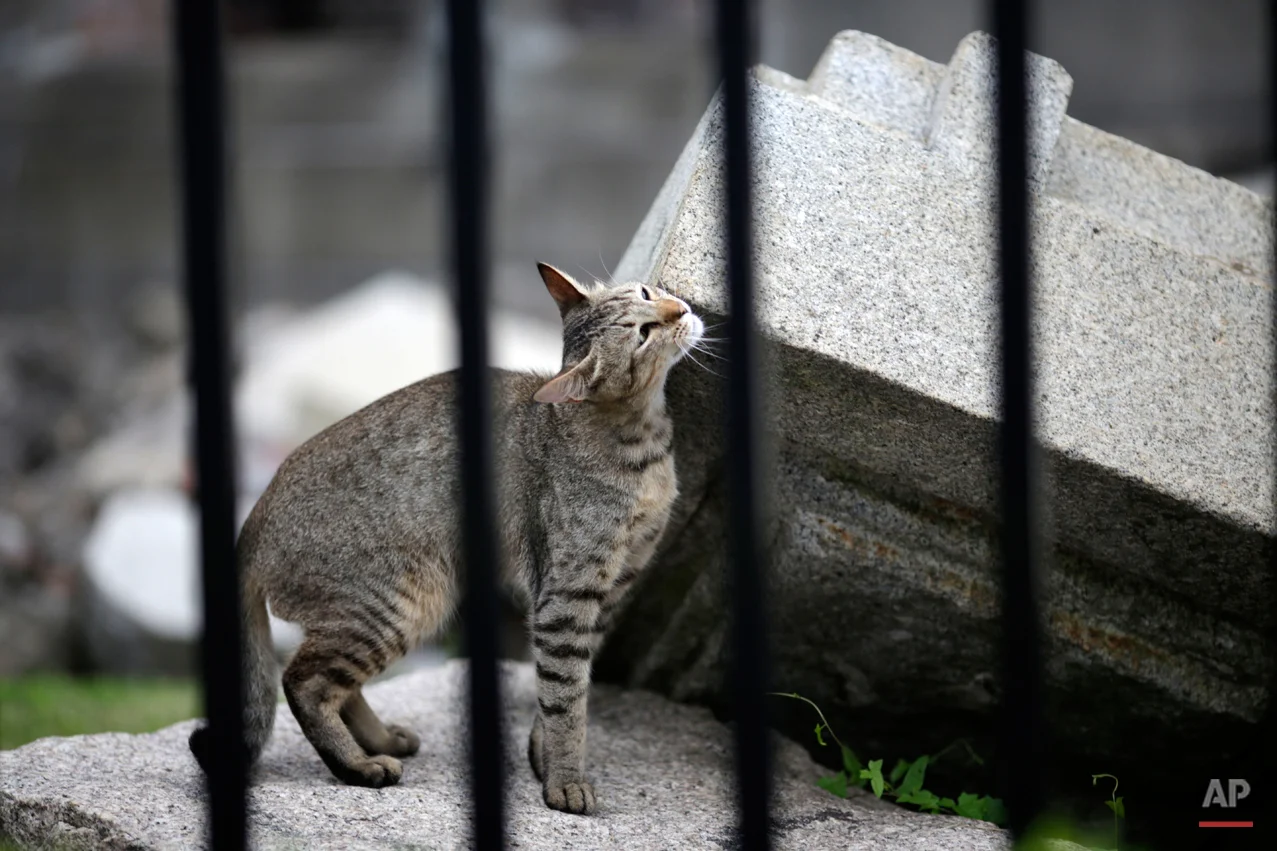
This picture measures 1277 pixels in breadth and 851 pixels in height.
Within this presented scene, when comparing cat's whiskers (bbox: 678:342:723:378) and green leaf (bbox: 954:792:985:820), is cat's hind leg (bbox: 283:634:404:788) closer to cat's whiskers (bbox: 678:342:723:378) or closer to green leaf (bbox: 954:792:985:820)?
cat's whiskers (bbox: 678:342:723:378)

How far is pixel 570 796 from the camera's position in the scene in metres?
2.92

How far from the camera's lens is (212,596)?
1576 millimetres

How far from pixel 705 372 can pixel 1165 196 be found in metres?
1.41

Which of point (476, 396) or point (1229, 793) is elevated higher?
point (476, 396)

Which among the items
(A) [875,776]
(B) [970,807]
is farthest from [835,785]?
(B) [970,807]

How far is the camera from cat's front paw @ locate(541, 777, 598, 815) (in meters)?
2.91

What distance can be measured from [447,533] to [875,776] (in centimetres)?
121

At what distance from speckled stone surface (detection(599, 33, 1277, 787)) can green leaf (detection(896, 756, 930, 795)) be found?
0.23m

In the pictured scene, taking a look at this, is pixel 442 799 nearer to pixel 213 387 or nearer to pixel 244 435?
pixel 213 387

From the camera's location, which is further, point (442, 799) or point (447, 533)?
point (447, 533)

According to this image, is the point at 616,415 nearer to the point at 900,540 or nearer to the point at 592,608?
the point at 592,608

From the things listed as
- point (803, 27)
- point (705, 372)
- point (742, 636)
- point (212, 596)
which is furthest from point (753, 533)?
point (803, 27)

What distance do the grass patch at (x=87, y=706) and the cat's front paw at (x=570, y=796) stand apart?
1.85 m

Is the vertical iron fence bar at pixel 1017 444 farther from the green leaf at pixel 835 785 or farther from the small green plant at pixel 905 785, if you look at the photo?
the green leaf at pixel 835 785
